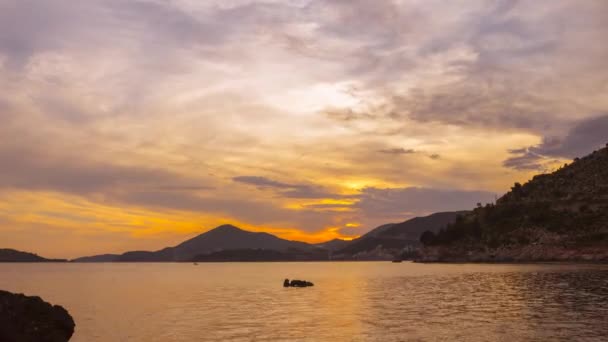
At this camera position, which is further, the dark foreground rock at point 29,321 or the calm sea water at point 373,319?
the calm sea water at point 373,319

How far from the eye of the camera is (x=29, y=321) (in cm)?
3606

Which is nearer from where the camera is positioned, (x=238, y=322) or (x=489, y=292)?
(x=238, y=322)

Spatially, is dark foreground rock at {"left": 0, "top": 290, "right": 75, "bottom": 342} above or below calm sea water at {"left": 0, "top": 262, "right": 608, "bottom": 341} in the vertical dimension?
above

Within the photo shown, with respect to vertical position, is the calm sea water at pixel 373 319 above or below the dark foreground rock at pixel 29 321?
below

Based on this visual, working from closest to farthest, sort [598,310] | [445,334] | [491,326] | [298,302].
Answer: [445,334] → [491,326] → [598,310] → [298,302]

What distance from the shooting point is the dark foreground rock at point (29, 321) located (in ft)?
111

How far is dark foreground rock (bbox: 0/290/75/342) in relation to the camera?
33750mm

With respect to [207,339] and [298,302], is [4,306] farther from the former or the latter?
[298,302]

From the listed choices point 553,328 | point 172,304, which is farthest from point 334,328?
point 172,304

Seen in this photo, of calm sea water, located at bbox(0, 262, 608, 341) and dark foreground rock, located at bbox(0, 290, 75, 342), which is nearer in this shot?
dark foreground rock, located at bbox(0, 290, 75, 342)

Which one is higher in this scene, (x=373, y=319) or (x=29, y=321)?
(x=29, y=321)

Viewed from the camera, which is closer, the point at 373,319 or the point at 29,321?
the point at 29,321

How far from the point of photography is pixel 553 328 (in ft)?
137

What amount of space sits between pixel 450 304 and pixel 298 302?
2184cm
